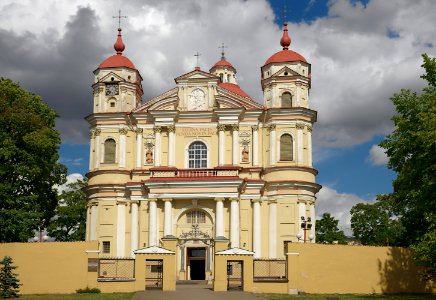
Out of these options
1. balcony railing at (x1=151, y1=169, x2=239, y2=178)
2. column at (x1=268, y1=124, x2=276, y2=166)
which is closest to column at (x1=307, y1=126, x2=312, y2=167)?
column at (x1=268, y1=124, x2=276, y2=166)

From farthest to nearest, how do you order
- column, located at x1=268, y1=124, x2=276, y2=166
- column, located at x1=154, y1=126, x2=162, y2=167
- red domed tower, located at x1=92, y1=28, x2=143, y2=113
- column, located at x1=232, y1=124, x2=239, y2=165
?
1. red domed tower, located at x1=92, y1=28, x2=143, y2=113
2. column, located at x1=154, y1=126, x2=162, y2=167
3. column, located at x1=232, y1=124, x2=239, y2=165
4. column, located at x1=268, y1=124, x2=276, y2=166

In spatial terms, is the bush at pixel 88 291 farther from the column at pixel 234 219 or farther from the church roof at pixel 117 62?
the church roof at pixel 117 62

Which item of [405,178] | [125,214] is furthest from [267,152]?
[405,178]

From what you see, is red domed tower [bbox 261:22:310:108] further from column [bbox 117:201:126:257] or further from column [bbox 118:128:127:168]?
column [bbox 117:201:126:257]

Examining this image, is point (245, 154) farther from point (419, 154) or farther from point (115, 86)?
point (419, 154)

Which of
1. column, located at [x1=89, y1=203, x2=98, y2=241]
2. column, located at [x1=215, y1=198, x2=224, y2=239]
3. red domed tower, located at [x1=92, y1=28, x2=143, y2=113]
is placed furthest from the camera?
red domed tower, located at [x1=92, y1=28, x2=143, y2=113]

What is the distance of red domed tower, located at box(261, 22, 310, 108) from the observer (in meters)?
50.3

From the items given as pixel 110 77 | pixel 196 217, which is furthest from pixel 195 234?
pixel 110 77

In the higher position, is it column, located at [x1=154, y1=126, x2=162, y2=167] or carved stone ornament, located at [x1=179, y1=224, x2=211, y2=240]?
column, located at [x1=154, y1=126, x2=162, y2=167]

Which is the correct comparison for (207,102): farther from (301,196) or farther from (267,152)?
(301,196)

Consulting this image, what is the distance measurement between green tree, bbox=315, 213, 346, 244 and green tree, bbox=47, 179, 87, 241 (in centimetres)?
3044

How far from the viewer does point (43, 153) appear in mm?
42938

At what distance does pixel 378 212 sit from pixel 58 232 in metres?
37.8

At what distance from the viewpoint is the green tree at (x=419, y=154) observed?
3006 centimetres
